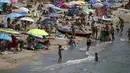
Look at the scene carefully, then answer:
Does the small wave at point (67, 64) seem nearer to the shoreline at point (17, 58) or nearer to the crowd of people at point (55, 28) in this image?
the crowd of people at point (55, 28)

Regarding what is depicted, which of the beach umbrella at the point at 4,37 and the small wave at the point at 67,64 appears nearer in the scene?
the small wave at the point at 67,64

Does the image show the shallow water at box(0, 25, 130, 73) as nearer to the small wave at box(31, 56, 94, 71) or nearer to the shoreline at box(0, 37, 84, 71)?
the small wave at box(31, 56, 94, 71)

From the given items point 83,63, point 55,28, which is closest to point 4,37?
point 83,63

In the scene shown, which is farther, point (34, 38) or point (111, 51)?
point (111, 51)

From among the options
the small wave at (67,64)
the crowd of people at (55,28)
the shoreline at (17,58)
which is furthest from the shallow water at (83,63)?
the crowd of people at (55,28)

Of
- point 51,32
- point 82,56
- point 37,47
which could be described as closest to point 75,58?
point 82,56

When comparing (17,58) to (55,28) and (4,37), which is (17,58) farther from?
(55,28)

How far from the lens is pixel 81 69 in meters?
21.9

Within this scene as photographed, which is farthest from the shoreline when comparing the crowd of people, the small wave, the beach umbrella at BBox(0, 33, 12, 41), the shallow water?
the small wave

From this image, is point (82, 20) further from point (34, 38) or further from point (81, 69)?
point (81, 69)

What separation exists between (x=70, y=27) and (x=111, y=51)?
15.6 feet

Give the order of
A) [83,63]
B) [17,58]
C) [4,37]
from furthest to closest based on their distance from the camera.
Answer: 1. [83,63]
2. [17,58]
3. [4,37]

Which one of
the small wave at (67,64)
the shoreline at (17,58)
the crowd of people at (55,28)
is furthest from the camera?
the crowd of people at (55,28)

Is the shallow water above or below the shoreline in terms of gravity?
below
